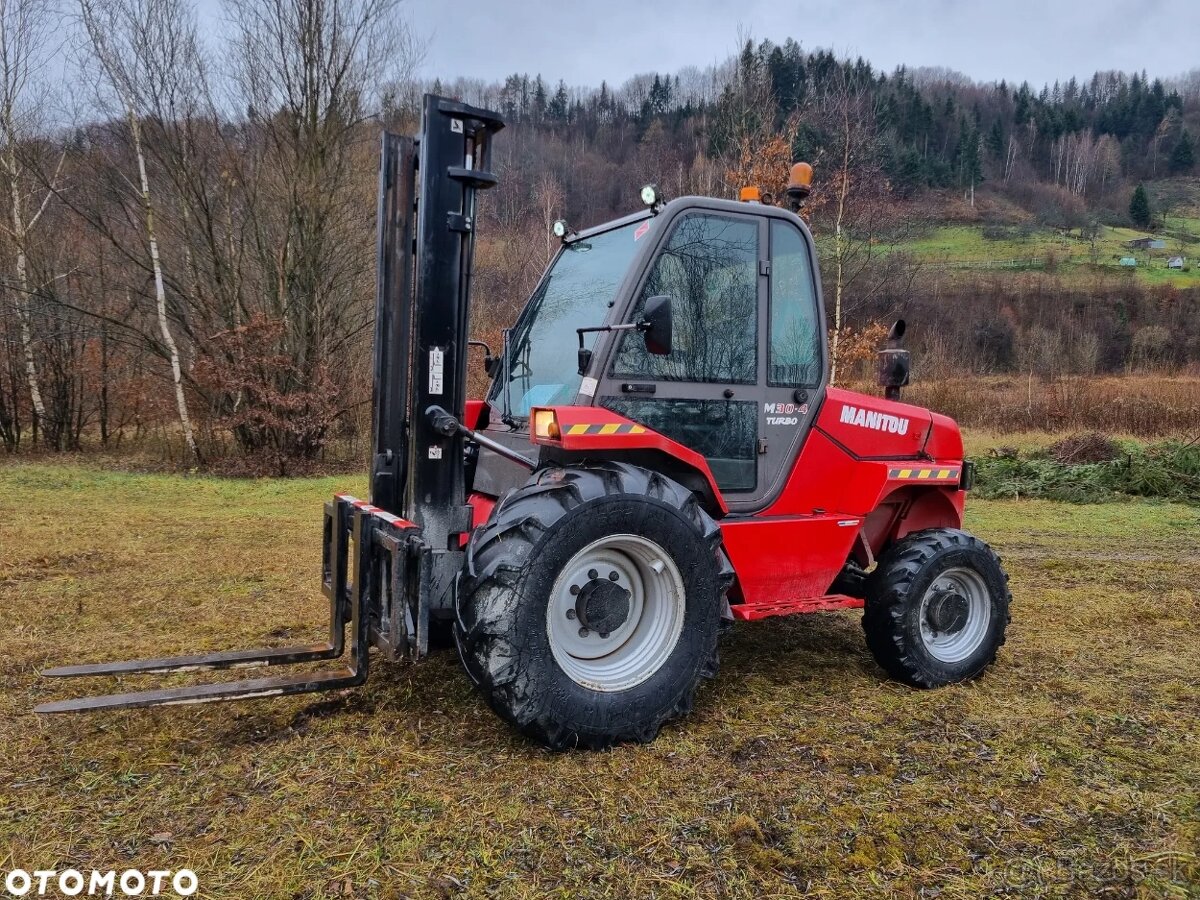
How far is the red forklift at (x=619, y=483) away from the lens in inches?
128

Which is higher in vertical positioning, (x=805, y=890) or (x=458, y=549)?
(x=458, y=549)

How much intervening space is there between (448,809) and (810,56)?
79.9 feet

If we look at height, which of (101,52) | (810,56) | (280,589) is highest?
(810,56)

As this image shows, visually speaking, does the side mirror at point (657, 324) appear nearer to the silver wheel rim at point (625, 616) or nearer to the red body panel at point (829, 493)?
the red body panel at point (829, 493)

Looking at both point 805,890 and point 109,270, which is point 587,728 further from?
Answer: point 109,270

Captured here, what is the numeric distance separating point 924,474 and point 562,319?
2187 mm

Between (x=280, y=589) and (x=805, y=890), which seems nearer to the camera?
(x=805, y=890)

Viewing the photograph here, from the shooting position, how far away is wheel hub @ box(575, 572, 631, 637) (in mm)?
3422

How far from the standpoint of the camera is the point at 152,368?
53.6 ft

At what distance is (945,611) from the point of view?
436 cm

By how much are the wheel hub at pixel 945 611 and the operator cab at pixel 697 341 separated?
3.48ft

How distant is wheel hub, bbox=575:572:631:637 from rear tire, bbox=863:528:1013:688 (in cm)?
158

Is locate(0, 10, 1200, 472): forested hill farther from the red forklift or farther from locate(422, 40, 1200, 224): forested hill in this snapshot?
the red forklift

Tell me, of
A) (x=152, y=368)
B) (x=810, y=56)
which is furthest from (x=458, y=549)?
(x=810, y=56)
